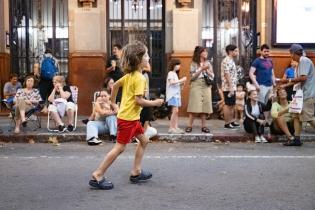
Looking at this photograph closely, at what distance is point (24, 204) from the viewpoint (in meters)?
5.75

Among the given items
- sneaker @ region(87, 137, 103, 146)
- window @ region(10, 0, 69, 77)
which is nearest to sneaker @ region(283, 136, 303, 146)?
sneaker @ region(87, 137, 103, 146)

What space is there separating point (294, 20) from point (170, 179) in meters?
8.84

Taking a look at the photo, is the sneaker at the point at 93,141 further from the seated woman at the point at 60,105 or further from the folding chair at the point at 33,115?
the folding chair at the point at 33,115

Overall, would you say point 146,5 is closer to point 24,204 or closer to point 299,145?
point 299,145

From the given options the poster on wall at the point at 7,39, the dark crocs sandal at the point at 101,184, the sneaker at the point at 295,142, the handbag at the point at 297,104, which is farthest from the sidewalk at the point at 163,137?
the dark crocs sandal at the point at 101,184

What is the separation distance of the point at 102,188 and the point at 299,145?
17.1 ft

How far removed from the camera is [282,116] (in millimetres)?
11031

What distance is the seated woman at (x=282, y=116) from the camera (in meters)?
11.0

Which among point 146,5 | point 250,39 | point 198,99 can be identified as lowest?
point 198,99

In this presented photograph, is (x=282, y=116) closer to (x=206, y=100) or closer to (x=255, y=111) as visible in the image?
(x=255, y=111)

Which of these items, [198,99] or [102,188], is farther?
[198,99]

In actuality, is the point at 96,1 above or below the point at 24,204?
above

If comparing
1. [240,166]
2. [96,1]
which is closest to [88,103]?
[96,1]

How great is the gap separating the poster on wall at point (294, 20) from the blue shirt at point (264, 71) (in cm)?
286
